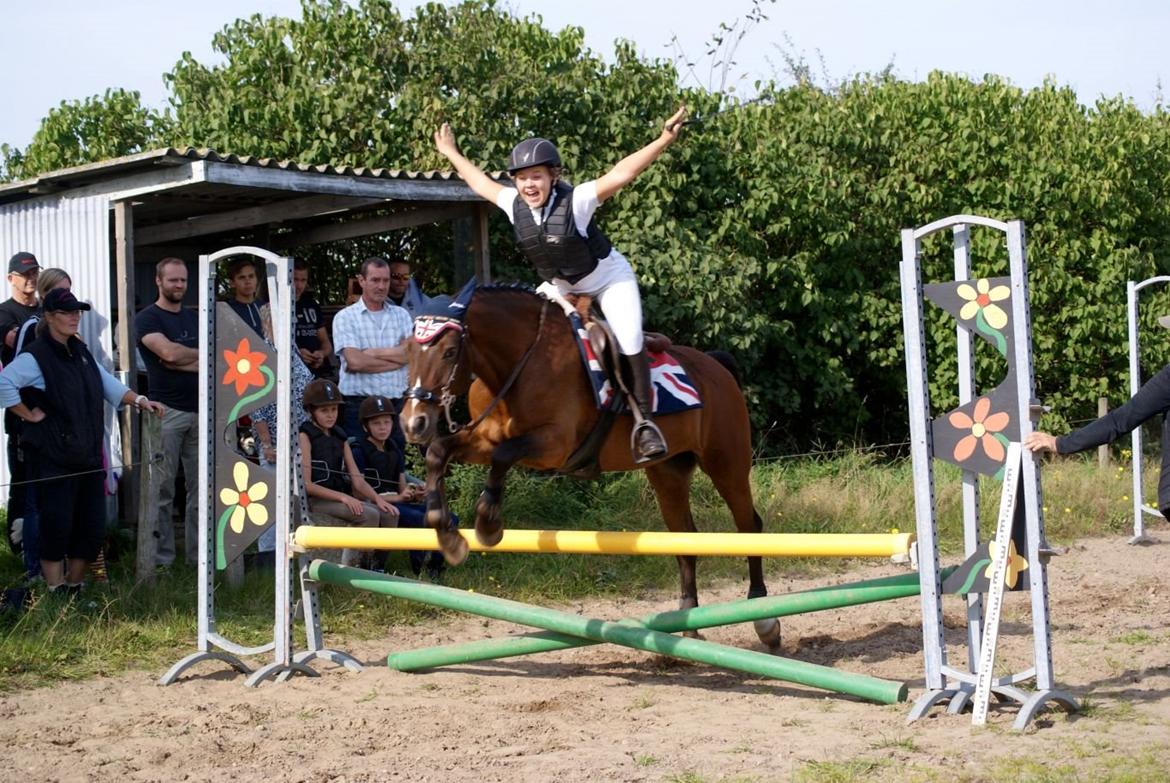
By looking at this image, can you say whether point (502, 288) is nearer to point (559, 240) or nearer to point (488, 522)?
point (559, 240)

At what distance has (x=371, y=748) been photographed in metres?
5.34

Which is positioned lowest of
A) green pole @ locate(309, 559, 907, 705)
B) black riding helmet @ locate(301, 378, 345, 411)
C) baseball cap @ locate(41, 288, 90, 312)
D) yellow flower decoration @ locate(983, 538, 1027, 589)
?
green pole @ locate(309, 559, 907, 705)

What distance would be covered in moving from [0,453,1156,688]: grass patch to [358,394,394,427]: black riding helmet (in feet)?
3.39

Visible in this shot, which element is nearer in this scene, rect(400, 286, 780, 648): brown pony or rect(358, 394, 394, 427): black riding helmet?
rect(400, 286, 780, 648): brown pony

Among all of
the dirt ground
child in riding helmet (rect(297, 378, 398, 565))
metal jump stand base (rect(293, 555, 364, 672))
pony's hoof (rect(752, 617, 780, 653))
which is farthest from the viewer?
child in riding helmet (rect(297, 378, 398, 565))

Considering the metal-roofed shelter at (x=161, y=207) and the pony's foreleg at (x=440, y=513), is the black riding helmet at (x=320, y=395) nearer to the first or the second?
the metal-roofed shelter at (x=161, y=207)

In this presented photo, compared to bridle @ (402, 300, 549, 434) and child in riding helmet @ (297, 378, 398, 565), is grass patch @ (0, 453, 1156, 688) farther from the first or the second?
bridle @ (402, 300, 549, 434)

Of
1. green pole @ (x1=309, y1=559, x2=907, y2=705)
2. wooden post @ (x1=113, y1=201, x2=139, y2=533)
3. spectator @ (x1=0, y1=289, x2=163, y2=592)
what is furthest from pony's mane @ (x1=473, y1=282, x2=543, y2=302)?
wooden post @ (x1=113, y1=201, x2=139, y2=533)

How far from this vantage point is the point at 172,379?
830cm

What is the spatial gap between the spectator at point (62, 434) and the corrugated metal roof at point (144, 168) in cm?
120

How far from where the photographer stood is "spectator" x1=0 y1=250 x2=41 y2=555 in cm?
802

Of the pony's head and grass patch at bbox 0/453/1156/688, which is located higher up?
the pony's head

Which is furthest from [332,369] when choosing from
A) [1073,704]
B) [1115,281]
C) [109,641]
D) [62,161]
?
[1115,281]

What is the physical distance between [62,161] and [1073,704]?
1142 centimetres
